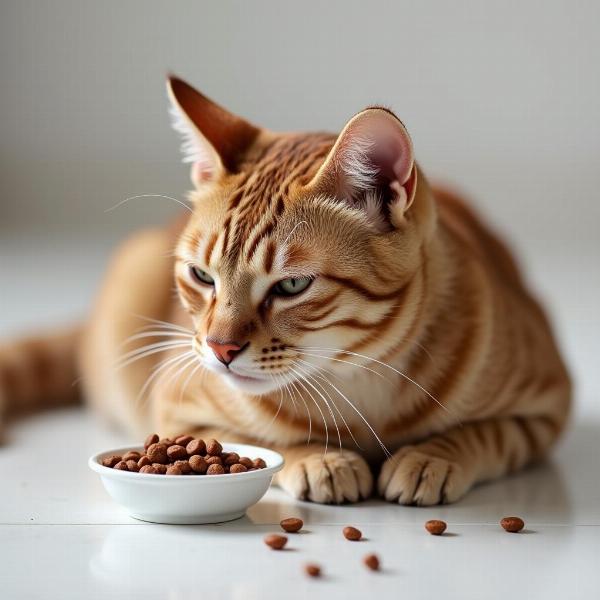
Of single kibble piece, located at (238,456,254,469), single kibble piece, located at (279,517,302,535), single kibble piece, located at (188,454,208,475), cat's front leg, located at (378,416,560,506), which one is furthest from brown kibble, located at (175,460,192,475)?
cat's front leg, located at (378,416,560,506)

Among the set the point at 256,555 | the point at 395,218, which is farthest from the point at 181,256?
the point at 256,555

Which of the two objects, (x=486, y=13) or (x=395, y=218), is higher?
(x=486, y=13)

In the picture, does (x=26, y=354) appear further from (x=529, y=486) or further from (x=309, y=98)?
(x=309, y=98)

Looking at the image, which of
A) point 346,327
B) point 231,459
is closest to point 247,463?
point 231,459

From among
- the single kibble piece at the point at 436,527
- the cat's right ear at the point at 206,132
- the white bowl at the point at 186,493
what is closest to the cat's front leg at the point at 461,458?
the single kibble piece at the point at 436,527

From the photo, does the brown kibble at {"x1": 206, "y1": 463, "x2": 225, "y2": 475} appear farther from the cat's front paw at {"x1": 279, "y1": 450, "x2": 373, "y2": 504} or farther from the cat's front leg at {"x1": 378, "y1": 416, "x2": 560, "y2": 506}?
the cat's front leg at {"x1": 378, "y1": 416, "x2": 560, "y2": 506}

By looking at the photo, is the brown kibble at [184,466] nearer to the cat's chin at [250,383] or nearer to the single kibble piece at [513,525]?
the cat's chin at [250,383]
